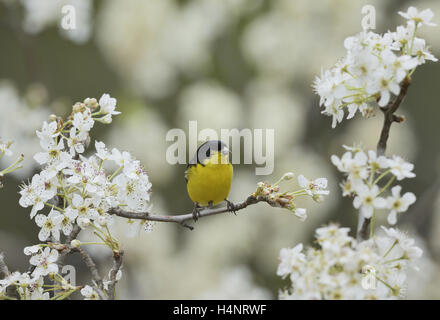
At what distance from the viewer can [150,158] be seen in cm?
589

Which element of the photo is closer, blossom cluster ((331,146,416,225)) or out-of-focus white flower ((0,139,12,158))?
blossom cluster ((331,146,416,225))

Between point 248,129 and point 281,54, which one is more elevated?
point 281,54

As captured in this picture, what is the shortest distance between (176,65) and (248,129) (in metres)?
1.06

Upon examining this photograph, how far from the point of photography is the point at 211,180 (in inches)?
124

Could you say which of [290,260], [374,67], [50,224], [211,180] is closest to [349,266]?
[290,260]

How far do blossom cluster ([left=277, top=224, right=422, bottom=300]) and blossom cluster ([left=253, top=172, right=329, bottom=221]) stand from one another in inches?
11.8

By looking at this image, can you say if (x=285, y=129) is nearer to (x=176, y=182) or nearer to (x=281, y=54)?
(x=281, y=54)

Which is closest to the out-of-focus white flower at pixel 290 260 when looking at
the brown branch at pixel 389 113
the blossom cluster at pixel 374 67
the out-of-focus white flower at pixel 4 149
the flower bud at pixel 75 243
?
the brown branch at pixel 389 113

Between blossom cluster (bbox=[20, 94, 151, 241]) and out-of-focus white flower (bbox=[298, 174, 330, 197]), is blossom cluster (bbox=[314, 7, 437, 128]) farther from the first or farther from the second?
blossom cluster (bbox=[20, 94, 151, 241])

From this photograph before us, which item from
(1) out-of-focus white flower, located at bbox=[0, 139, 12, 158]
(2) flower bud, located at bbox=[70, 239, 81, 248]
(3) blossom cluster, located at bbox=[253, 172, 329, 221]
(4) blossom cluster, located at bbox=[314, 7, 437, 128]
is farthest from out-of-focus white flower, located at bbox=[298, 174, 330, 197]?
(1) out-of-focus white flower, located at bbox=[0, 139, 12, 158]

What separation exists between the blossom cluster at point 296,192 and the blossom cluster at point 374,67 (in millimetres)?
284

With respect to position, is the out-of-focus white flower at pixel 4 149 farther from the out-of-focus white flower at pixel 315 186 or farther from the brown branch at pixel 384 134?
the brown branch at pixel 384 134

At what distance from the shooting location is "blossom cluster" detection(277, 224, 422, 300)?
1.80 metres

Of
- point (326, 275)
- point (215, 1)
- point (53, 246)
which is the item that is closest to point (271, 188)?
point (326, 275)
